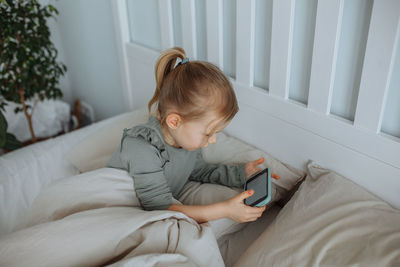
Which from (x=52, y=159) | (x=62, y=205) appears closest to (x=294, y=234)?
(x=62, y=205)

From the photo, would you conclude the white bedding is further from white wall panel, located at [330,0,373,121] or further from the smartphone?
white wall panel, located at [330,0,373,121]

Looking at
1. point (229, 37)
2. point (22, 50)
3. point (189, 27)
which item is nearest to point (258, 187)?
point (229, 37)

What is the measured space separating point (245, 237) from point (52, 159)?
72cm

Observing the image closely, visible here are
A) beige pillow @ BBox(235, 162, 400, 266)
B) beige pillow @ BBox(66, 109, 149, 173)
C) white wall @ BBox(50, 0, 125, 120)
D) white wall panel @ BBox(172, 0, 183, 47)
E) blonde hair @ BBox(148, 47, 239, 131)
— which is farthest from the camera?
white wall @ BBox(50, 0, 125, 120)

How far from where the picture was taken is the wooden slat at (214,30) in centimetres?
105

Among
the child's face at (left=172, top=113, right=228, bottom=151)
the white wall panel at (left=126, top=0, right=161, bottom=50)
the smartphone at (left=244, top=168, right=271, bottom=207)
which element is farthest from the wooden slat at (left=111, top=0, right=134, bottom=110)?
the smartphone at (left=244, top=168, right=271, bottom=207)

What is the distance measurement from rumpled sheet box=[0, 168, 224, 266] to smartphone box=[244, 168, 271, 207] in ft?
0.42

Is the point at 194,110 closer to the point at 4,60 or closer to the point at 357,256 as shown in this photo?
the point at 357,256

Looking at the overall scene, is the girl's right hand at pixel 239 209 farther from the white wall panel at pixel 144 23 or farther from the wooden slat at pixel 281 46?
the white wall panel at pixel 144 23

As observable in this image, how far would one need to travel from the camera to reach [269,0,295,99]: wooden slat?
2.81 ft

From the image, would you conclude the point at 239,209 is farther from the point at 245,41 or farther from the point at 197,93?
the point at 245,41

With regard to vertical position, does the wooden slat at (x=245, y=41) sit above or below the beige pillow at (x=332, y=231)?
above

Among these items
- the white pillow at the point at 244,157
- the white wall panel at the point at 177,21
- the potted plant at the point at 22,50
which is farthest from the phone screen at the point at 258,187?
the potted plant at the point at 22,50

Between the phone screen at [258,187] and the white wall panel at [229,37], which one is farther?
the white wall panel at [229,37]
